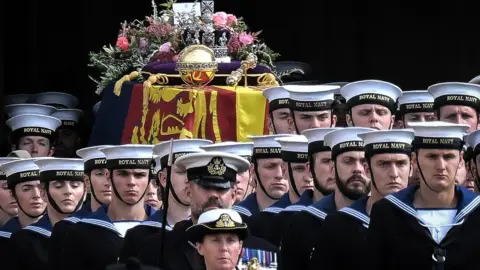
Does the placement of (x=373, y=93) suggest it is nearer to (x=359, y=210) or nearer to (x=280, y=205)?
(x=280, y=205)

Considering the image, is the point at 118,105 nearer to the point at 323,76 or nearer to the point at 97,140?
the point at 97,140

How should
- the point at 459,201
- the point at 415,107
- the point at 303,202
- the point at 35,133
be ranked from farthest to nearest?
1. the point at 35,133
2. the point at 415,107
3. the point at 303,202
4. the point at 459,201

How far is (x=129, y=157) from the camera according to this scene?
13.3 meters

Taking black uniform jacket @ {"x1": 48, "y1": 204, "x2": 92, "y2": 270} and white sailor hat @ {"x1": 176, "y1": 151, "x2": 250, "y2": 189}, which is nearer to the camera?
white sailor hat @ {"x1": 176, "y1": 151, "x2": 250, "y2": 189}

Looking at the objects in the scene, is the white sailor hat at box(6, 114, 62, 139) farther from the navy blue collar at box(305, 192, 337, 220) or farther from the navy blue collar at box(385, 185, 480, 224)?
the navy blue collar at box(385, 185, 480, 224)

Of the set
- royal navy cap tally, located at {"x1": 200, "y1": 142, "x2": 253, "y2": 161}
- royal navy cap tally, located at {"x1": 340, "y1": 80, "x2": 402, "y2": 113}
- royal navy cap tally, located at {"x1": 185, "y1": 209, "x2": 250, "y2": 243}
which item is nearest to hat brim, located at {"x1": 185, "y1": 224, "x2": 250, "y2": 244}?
royal navy cap tally, located at {"x1": 185, "y1": 209, "x2": 250, "y2": 243}

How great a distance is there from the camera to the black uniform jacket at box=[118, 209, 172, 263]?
12.6 metres

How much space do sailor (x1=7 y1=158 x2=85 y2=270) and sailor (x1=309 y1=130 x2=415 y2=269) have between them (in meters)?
2.72

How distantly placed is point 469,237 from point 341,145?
1311 millimetres

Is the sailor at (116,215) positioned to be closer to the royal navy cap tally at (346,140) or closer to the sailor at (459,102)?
the royal navy cap tally at (346,140)

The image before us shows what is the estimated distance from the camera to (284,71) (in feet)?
57.4

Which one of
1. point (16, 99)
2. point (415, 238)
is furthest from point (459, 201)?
point (16, 99)

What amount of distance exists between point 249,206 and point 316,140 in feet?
2.95

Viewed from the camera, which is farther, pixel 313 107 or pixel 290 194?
pixel 313 107
